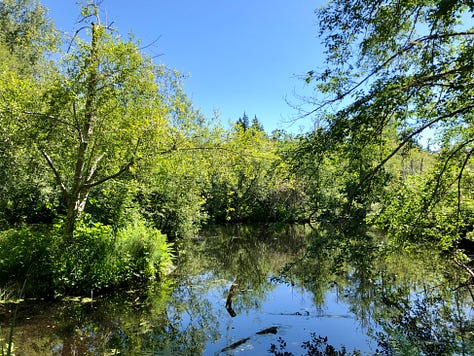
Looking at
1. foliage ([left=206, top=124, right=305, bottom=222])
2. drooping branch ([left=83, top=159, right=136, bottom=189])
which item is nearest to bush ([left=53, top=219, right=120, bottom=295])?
drooping branch ([left=83, top=159, right=136, bottom=189])

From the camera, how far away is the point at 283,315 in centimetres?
938

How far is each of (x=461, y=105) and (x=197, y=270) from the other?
1210cm

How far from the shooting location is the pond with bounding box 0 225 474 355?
20.5 ft

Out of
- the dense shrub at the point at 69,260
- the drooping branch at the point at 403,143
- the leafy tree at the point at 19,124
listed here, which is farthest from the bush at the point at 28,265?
the drooping branch at the point at 403,143

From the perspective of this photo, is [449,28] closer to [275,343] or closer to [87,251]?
[275,343]

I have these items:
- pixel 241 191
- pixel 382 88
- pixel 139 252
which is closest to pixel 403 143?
pixel 382 88

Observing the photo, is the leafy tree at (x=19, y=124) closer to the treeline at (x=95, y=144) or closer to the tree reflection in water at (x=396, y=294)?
the treeline at (x=95, y=144)

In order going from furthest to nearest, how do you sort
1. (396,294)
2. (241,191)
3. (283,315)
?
(241,191), (396,294), (283,315)

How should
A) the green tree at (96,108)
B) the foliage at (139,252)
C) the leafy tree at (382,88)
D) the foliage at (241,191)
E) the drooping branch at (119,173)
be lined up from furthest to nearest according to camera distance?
the foliage at (139,252) < the foliage at (241,191) < the drooping branch at (119,173) < the green tree at (96,108) < the leafy tree at (382,88)

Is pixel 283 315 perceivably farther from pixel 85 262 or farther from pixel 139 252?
pixel 85 262

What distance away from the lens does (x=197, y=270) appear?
1470 cm

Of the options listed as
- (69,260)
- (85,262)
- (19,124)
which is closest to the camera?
(19,124)

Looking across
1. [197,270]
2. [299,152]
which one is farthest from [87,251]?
[299,152]

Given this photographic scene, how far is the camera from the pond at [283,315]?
20.5ft
